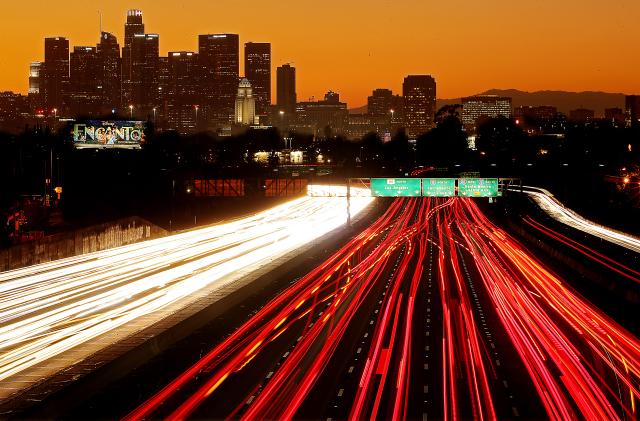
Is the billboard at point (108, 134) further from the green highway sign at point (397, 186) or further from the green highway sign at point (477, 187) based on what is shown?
the green highway sign at point (477, 187)

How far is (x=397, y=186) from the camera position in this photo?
193ft

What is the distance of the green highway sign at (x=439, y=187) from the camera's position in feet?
192

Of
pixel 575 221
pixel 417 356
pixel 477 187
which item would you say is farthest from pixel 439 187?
pixel 417 356

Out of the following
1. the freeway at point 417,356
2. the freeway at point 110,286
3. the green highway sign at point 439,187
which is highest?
the green highway sign at point 439,187

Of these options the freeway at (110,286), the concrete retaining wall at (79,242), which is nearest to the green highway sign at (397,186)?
the freeway at (110,286)

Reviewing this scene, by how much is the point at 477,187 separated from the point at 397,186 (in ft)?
16.9

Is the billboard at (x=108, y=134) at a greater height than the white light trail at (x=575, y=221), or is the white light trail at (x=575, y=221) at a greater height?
the billboard at (x=108, y=134)

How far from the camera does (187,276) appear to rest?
35.8 meters

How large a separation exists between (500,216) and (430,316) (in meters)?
53.9

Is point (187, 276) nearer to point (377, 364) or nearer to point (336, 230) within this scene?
point (377, 364)

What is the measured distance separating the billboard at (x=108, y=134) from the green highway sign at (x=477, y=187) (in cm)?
3956

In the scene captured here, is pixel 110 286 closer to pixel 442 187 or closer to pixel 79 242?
pixel 79 242

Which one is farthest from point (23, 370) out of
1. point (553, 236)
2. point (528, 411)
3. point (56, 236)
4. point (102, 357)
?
point (553, 236)

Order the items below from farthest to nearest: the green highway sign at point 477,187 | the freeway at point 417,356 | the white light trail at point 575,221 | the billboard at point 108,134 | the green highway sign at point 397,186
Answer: the billboard at point 108,134, the green highway sign at point 397,186, the green highway sign at point 477,187, the white light trail at point 575,221, the freeway at point 417,356
